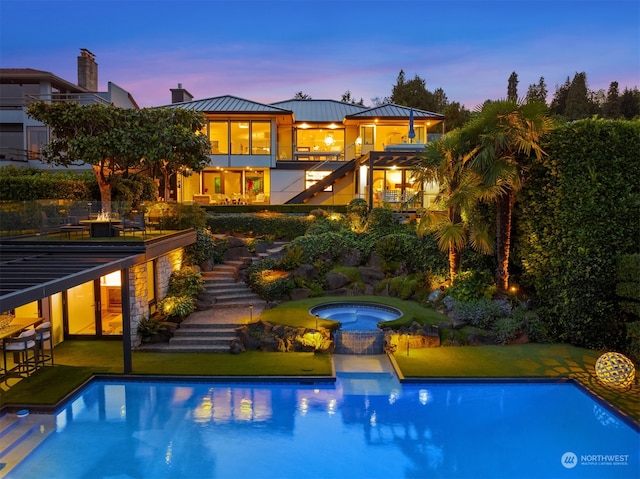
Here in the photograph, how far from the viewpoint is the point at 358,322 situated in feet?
49.5

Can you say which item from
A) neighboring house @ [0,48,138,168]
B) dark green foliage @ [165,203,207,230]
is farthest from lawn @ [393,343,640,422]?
neighboring house @ [0,48,138,168]

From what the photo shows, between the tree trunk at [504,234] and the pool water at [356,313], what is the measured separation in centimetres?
376

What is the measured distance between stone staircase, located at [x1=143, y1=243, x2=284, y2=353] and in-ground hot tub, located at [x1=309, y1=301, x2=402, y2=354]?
2.64 m

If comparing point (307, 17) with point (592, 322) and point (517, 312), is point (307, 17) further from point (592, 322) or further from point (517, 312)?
point (592, 322)

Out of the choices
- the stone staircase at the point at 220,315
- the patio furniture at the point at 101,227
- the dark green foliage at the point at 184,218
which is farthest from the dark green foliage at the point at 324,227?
the patio furniture at the point at 101,227

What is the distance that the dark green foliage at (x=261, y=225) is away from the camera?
69.2 ft

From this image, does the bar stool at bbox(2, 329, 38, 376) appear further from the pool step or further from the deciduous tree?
the deciduous tree

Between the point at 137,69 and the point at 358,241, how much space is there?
17.4m

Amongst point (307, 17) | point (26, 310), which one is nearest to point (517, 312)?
point (307, 17)

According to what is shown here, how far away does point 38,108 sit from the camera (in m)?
Answer: 14.6

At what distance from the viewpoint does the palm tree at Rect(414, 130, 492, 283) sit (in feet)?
45.1

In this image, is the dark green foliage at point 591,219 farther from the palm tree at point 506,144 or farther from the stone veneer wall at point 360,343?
the stone veneer wall at point 360,343

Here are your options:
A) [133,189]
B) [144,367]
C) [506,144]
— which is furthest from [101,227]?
[506,144]

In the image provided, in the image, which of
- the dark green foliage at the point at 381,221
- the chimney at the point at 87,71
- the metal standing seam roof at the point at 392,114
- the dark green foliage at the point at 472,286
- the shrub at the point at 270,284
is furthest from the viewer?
the chimney at the point at 87,71
